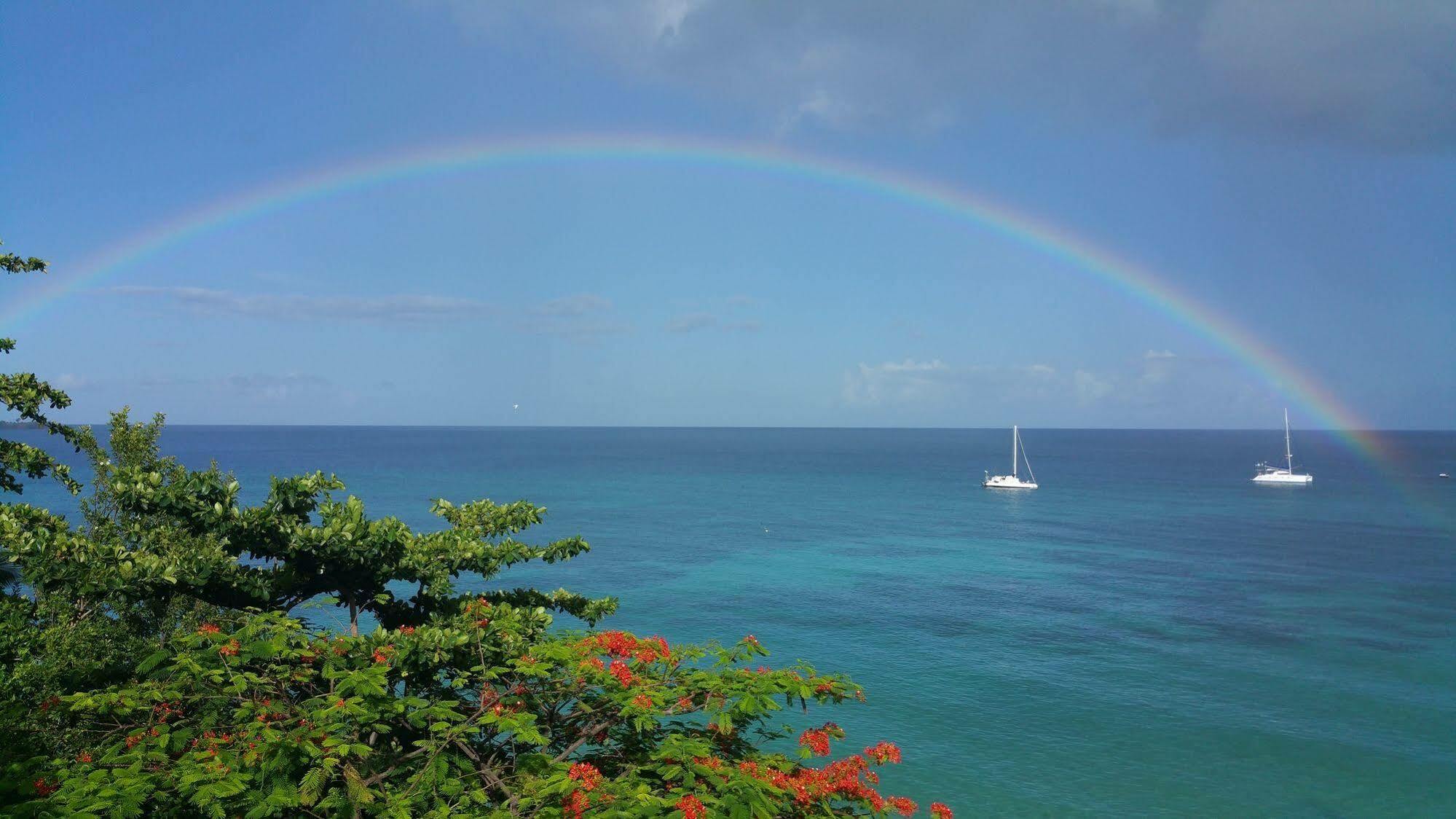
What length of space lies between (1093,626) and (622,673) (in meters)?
41.3

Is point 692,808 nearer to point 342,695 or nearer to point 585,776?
point 585,776

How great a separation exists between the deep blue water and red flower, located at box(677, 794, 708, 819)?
62.2 feet

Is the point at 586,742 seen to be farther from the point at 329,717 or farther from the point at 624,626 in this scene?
the point at 624,626

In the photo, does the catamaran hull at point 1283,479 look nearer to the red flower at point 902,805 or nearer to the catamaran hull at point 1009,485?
the catamaran hull at point 1009,485

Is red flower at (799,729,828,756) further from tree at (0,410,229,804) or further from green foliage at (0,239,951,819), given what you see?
tree at (0,410,229,804)

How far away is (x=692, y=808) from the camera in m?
9.16

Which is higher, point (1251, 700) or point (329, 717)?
point (329, 717)

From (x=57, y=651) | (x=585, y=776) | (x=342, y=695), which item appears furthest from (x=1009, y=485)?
(x=342, y=695)

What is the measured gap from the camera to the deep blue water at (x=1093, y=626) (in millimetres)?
27953

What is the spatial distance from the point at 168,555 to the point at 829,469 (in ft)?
556

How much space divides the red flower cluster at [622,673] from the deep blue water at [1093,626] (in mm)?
17435

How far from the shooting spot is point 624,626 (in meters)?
42.8

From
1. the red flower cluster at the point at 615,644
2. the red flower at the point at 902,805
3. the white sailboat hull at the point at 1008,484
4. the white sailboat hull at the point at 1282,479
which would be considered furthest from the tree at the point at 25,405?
the white sailboat hull at the point at 1282,479

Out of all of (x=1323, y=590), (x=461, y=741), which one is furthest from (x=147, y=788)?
(x=1323, y=590)
